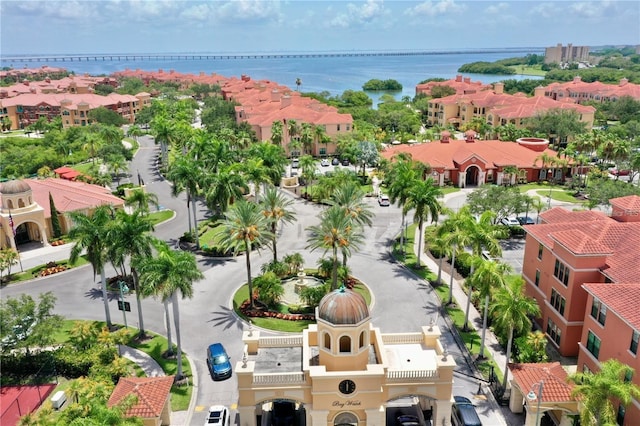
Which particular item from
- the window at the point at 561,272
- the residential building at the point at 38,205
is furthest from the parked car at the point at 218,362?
the residential building at the point at 38,205

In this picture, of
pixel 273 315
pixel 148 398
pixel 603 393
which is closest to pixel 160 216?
pixel 273 315

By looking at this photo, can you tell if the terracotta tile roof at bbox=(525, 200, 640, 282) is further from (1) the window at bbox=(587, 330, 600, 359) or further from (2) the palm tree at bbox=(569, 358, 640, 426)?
(2) the palm tree at bbox=(569, 358, 640, 426)

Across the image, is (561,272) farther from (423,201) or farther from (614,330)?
(423,201)

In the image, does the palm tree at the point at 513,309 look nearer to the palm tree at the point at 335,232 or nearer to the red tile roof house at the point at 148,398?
the palm tree at the point at 335,232

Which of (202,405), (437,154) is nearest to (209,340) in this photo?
(202,405)

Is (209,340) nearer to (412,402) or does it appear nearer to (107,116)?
(412,402)
